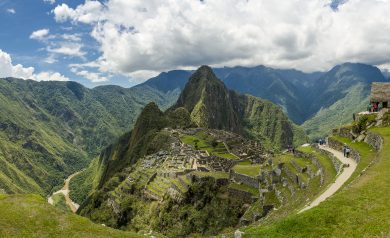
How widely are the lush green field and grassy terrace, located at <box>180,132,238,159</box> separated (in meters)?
115

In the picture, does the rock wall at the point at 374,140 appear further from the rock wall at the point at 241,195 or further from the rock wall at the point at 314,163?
the rock wall at the point at 241,195

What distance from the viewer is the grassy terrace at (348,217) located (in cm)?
2402

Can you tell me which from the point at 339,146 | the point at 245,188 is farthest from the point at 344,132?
the point at 245,188

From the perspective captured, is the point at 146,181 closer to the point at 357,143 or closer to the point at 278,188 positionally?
the point at 278,188

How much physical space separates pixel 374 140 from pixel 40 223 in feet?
152

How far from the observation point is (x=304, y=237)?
81.5 ft

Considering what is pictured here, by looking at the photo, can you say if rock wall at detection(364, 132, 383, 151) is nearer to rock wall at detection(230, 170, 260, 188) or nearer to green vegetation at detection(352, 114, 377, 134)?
Result: green vegetation at detection(352, 114, 377, 134)

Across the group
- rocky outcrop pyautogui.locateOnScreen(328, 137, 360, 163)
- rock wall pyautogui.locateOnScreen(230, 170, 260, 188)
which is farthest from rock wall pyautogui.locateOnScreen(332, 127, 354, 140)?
rock wall pyautogui.locateOnScreen(230, 170, 260, 188)

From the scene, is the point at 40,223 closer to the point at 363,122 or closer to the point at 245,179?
the point at 245,179

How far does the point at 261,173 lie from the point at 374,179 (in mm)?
41651

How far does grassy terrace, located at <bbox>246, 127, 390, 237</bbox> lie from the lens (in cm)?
2402

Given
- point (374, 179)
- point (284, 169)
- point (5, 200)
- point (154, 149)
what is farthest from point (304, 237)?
point (154, 149)

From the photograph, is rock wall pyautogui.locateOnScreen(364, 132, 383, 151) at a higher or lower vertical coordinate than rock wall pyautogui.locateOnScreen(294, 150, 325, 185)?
higher

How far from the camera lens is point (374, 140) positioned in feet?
169
